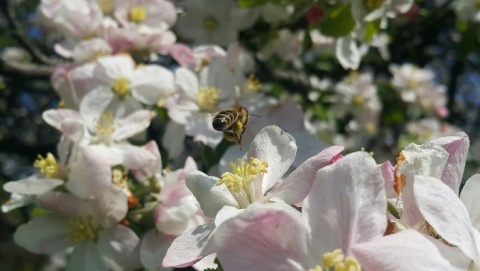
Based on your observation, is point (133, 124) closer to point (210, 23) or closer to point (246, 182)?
point (246, 182)

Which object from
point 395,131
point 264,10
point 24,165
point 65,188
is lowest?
point 24,165

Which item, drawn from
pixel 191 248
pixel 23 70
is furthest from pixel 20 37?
pixel 191 248

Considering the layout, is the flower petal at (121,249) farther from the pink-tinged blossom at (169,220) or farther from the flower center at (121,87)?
the flower center at (121,87)

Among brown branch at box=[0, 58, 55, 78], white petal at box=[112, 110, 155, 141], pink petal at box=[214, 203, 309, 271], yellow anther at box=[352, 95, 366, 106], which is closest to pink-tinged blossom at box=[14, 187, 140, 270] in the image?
white petal at box=[112, 110, 155, 141]

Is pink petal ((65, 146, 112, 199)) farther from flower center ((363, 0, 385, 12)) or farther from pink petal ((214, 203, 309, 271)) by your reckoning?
flower center ((363, 0, 385, 12))

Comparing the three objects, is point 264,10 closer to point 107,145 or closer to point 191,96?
point 191,96

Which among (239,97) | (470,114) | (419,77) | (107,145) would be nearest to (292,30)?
(239,97)
